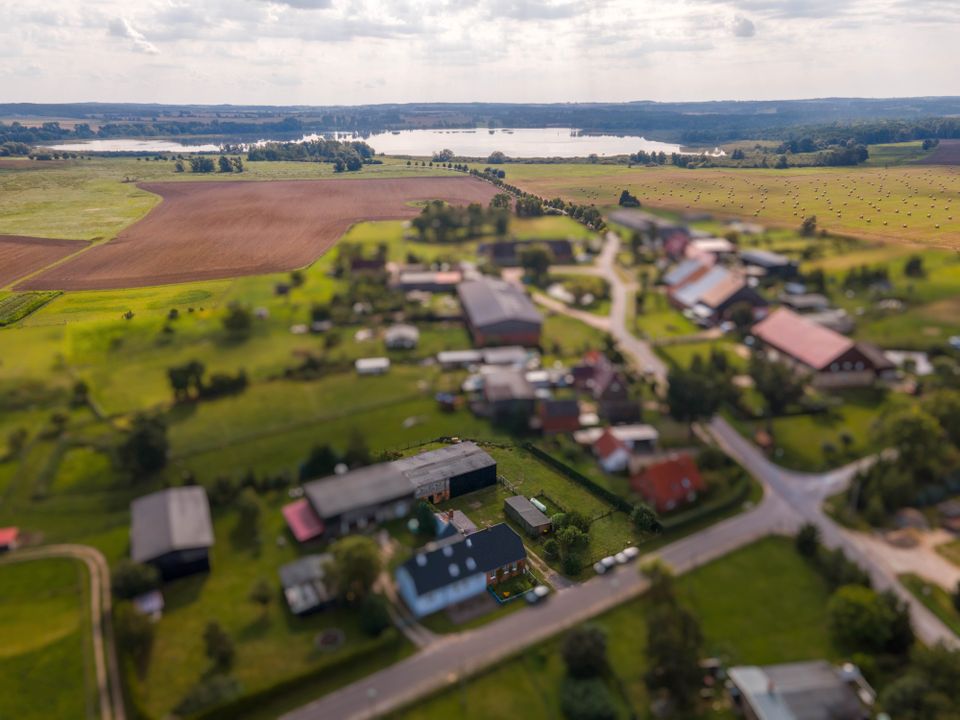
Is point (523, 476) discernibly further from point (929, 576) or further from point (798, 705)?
point (929, 576)

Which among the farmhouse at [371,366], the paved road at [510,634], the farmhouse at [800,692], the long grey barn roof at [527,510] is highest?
the farmhouse at [371,366]

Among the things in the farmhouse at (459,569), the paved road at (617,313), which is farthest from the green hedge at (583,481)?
the paved road at (617,313)

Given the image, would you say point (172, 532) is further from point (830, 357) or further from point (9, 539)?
→ point (830, 357)

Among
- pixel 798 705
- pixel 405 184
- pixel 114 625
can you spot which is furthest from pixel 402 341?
pixel 405 184

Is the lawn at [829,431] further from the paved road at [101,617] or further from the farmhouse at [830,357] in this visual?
the paved road at [101,617]

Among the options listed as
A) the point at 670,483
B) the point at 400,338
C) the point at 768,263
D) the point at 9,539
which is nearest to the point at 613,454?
the point at 670,483

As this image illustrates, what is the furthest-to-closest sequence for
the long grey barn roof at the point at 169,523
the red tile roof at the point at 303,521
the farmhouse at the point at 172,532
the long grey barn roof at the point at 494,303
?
1. the long grey barn roof at the point at 494,303
2. the red tile roof at the point at 303,521
3. the long grey barn roof at the point at 169,523
4. the farmhouse at the point at 172,532
